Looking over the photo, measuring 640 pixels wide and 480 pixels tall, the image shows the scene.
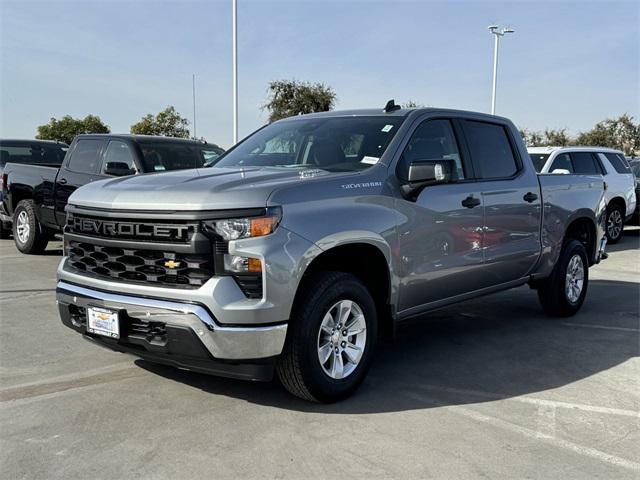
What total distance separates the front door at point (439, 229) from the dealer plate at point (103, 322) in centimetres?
191

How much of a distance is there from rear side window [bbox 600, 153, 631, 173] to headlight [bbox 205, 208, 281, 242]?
1143 centimetres

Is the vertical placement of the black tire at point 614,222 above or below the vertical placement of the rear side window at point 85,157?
below

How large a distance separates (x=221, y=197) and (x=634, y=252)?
10750mm

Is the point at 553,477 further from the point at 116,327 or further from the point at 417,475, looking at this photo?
the point at 116,327

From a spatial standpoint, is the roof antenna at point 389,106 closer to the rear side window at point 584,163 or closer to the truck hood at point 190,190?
the truck hood at point 190,190

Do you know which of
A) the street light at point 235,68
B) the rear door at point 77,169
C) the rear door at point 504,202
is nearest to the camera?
the rear door at point 504,202

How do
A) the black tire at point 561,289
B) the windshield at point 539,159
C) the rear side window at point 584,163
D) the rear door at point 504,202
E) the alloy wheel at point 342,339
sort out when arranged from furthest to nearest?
the rear side window at point 584,163
the windshield at point 539,159
the black tire at point 561,289
the rear door at point 504,202
the alloy wheel at point 342,339

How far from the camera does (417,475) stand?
10.3ft

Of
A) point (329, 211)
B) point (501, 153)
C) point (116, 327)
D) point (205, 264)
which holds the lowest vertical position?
point (116, 327)

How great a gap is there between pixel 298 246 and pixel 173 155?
580 cm

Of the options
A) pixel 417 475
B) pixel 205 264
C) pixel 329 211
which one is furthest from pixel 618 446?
pixel 205 264

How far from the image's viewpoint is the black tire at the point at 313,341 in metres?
3.71

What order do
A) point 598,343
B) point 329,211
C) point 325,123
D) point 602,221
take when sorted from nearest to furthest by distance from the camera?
1. point 329,211
2. point 325,123
3. point 598,343
4. point 602,221

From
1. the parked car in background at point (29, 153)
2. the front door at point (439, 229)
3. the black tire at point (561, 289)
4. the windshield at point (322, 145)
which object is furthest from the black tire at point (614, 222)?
the parked car in background at point (29, 153)
